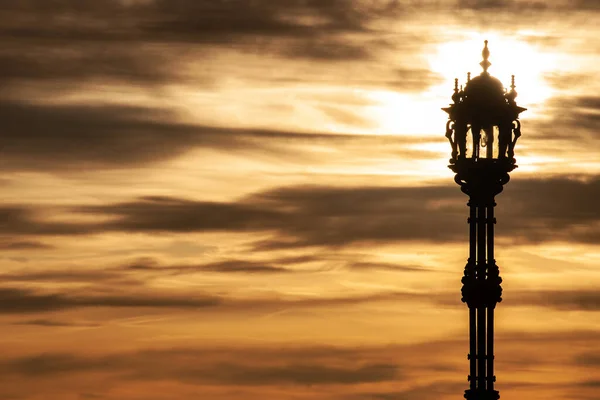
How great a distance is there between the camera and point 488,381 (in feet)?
141

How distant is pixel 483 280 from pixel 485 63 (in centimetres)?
820


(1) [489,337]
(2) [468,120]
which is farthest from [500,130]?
(1) [489,337]

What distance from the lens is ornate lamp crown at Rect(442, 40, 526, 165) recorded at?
42312mm

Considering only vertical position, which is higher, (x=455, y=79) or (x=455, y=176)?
(x=455, y=79)

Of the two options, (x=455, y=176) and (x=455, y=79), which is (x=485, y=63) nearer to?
(x=455, y=79)

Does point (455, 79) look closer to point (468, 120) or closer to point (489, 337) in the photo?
point (468, 120)

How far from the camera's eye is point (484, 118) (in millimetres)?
42469

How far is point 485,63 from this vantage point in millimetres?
43594

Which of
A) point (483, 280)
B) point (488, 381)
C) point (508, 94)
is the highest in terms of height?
point (508, 94)

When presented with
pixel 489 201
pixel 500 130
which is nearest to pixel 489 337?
pixel 489 201

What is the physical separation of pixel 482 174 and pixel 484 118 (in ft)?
6.79

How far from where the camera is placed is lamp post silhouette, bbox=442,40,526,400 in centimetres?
4244

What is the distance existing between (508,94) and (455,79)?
203 centimetres

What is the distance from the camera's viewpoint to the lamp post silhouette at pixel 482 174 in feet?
139
